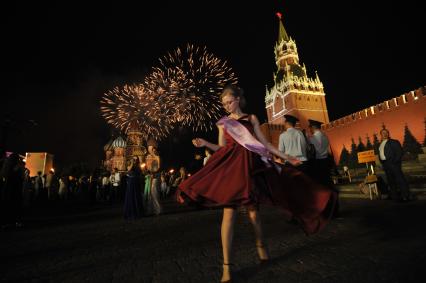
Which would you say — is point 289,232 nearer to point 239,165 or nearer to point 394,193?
point 239,165

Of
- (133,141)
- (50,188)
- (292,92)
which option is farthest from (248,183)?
(133,141)

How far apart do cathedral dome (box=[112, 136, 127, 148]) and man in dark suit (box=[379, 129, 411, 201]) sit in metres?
64.2

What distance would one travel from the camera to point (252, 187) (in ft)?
6.90

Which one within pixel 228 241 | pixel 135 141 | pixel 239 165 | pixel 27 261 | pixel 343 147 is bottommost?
pixel 27 261

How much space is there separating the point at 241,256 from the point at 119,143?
2626 inches

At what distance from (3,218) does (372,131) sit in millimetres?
40336

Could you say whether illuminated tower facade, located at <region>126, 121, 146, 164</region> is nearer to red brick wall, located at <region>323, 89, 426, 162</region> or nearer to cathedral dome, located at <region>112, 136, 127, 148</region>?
cathedral dome, located at <region>112, 136, 127, 148</region>

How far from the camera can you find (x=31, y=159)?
52500 mm

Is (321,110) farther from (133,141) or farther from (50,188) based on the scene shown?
(50,188)

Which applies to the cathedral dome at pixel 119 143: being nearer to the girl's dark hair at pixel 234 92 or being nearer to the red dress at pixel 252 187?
the girl's dark hair at pixel 234 92

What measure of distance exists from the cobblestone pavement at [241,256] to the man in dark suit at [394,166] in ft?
8.30

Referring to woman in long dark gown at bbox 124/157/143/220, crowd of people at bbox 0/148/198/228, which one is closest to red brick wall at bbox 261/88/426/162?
crowd of people at bbox 0/148/198/228

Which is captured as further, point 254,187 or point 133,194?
point 133,194

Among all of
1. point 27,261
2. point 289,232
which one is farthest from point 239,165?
point 27,261
